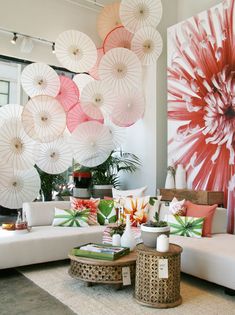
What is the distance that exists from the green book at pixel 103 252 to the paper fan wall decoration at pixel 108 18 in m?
3.57

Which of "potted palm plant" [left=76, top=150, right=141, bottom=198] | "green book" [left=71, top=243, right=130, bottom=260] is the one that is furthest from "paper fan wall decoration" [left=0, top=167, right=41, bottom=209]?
"green book" [left=71, top=243, right=130, bottom=260]

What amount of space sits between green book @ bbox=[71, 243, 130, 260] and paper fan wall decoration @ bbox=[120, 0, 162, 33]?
3185 mm

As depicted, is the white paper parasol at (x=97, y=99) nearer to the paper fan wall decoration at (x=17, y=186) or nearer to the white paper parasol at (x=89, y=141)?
the white paper parasol at (x=89, y=141)

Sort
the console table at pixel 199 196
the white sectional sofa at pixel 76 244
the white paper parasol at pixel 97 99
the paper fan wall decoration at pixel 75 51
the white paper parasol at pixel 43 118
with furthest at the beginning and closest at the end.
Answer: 1. the white paper parasol at pixel 97 99
2. the paper fan wall decoration at pixel 75 51
3. the white paper parasol at pixel 43 118
4. the console table at pixel 199 196
5. the white sectional sofa at pixel 76 244

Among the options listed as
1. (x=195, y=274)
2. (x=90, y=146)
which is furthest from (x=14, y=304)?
(x=90, y=146)

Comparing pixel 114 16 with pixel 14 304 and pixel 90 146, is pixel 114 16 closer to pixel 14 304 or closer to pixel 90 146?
pixel 90 146

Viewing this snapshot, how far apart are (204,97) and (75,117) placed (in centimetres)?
182

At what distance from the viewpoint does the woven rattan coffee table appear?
271 centimetres

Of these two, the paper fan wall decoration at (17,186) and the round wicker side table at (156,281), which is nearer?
the round wicker side table at (156,281)

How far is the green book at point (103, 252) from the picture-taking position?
9.02 ft

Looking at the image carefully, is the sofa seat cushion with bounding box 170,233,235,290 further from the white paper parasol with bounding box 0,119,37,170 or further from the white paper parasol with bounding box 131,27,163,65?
the white paper parasol with bounding box 131,27,163,65

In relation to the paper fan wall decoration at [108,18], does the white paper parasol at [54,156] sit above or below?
below

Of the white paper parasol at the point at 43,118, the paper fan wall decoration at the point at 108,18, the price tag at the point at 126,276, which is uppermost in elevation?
the paper fan wall decoration at the point at 108,18

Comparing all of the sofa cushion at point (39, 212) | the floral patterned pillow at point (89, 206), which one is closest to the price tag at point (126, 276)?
the floral patterned pillow at point (89, 206)
